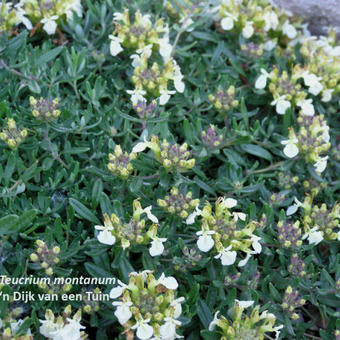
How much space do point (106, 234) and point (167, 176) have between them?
43 cm

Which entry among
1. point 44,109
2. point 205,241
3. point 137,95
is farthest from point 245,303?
point 44,109

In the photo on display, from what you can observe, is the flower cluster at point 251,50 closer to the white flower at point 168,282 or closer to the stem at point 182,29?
the stem at point 182,29

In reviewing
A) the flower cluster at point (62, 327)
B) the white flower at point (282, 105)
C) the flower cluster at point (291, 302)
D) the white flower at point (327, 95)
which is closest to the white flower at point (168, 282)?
the flower cluster at point (62, 327)

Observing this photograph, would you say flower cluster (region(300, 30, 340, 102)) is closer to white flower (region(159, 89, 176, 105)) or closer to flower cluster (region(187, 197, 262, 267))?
white flower (region(159, 89, 176, 105))

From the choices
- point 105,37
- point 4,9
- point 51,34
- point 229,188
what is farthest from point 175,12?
point 229,188

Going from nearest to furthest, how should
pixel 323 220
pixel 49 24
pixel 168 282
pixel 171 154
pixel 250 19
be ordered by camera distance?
pixel 168 282 → pixel 171 154 → pixel 323 220 → pixel 49 24 → pixel 250 19

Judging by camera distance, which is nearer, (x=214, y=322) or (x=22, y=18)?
(x=214, y=322)

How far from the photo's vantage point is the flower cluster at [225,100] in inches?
113

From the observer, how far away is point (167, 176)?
2.39 metres

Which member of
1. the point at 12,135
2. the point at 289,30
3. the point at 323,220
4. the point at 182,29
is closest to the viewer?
the point at 12,135

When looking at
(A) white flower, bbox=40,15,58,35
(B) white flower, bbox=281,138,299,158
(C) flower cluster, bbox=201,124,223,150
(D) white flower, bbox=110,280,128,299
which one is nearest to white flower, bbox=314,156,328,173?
(B) white flower, bbox=281,138,299,158

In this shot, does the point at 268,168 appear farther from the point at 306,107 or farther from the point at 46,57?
the point at 46,57

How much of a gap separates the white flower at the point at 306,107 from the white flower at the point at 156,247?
1.26 metres

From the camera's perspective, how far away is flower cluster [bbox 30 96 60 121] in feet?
8.09
